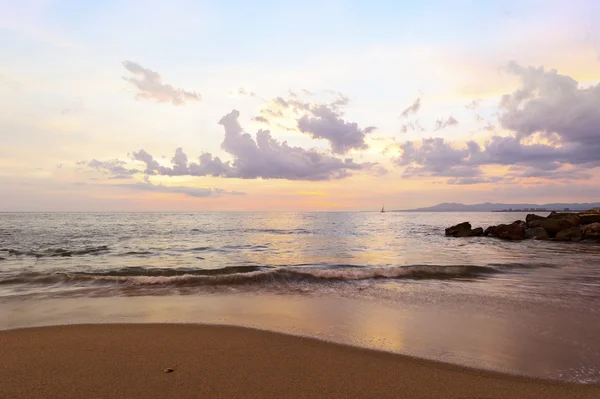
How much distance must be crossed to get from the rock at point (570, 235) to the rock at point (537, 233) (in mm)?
1127

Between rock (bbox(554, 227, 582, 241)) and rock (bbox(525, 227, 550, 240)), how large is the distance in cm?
113

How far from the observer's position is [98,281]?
12266mm

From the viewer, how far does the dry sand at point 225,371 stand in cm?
412

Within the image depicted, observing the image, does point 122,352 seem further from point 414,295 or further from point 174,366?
point 414,295

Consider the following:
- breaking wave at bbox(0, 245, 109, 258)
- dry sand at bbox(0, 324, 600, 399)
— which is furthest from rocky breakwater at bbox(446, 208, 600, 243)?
breaking wave at bbox(0, 245, 109, 258)

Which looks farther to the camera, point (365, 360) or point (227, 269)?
point (227, 269)

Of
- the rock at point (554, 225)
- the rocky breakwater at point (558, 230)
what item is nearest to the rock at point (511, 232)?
the rocky breakwater at point (558, 230)

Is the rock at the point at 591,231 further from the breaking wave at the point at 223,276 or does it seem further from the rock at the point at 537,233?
the breaking wave at the point at 223,276

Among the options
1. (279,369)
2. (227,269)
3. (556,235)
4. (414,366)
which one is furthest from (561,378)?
(556,235)

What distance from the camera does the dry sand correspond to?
412 cm

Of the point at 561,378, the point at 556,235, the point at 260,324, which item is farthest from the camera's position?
the point at 556,235

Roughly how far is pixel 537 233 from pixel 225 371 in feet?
122

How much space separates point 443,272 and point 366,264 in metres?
4.09

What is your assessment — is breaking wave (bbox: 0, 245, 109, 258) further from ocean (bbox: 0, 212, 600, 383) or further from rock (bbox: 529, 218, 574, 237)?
rock (bbox: 529, 218, 574, 237)
